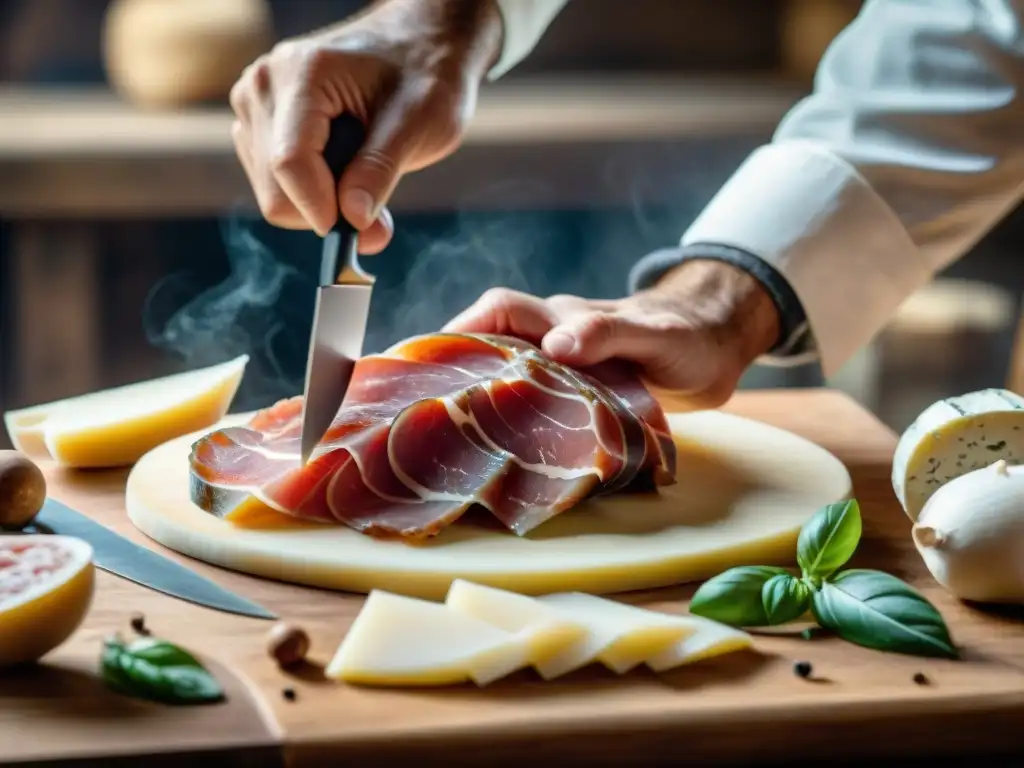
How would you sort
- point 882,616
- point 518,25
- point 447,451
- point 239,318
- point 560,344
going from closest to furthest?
point 882,616
point 447,451
point 560,344
point 518,25
point 239,318

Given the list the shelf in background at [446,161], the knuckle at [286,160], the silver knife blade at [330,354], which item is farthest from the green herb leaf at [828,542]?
the shelf in background at [446,161]

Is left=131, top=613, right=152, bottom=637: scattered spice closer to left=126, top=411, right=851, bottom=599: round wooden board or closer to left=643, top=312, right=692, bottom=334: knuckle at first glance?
left=126, top=411, right=851, bottom=599: round wooden board

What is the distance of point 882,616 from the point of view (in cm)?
124

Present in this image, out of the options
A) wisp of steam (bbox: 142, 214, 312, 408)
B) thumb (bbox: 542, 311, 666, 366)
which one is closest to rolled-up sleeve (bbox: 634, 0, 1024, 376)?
thumb (bbox: 542, 311, 666, 366)

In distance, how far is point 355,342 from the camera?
5.28 feet

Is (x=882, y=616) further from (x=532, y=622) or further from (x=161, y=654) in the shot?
(x=161, y=654)

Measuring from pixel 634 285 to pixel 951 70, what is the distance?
56 centimetres

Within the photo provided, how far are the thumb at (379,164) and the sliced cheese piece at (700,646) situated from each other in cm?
60

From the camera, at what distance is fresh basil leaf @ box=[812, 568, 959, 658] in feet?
4.02

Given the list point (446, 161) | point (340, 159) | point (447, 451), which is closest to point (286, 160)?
point (340, 159)

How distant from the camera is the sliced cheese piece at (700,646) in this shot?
1183 millimetres

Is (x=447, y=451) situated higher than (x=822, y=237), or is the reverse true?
(x=822, y=237)

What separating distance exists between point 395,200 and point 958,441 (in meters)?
1.92

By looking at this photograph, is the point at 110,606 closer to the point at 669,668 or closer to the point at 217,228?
the point at 669,668
